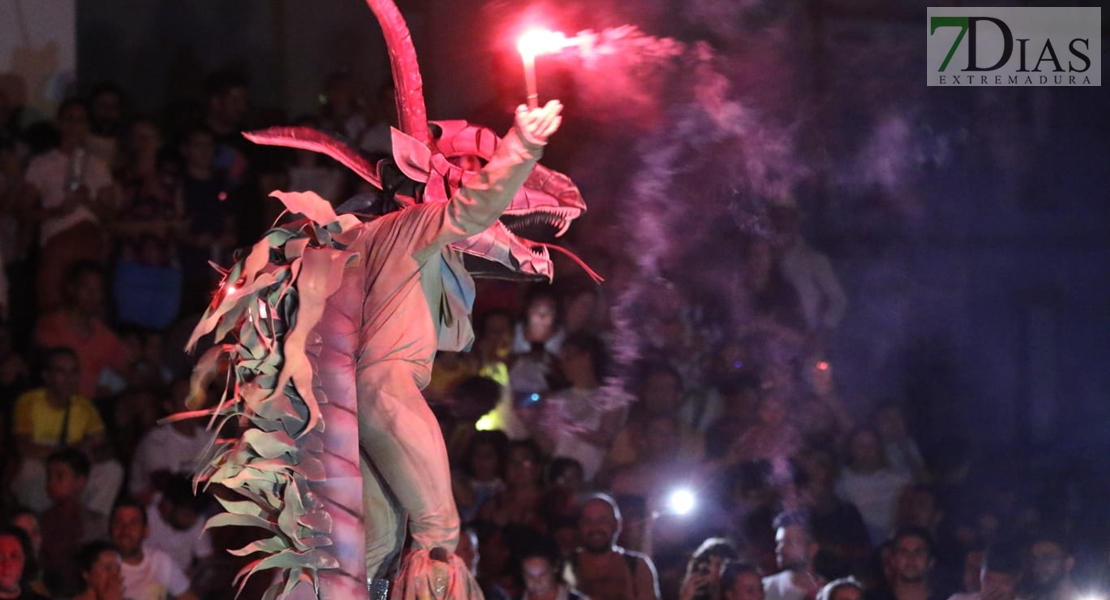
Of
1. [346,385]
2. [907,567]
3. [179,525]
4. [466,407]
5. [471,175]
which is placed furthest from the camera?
[466,407]

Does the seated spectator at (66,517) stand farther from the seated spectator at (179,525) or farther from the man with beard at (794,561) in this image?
the man with beard at (794,561)

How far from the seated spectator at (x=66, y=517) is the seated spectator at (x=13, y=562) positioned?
23 centimetres

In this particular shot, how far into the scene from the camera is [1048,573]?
17.6ft

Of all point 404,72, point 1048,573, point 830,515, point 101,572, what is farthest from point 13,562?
point 1048,573

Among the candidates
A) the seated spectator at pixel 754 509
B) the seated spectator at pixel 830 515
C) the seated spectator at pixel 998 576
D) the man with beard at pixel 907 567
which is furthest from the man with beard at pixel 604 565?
the seated spectator at pixel 998 576

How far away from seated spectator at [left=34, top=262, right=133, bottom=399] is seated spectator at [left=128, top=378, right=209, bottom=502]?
0.28 m

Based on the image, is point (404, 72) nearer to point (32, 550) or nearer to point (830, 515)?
point (32, 550)

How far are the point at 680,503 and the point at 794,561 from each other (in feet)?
1.37

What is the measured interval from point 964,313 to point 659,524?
156cm

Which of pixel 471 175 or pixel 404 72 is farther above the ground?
pixel 404 72

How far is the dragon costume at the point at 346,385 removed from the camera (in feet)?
10.5

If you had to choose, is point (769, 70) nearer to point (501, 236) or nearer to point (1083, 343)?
point (1083, 343)

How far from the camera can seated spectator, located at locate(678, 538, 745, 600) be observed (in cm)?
509

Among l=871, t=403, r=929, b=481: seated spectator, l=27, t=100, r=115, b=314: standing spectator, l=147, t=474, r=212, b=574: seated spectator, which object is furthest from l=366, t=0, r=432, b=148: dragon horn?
l=871, t=403, r=929, b=481: seated spectator
